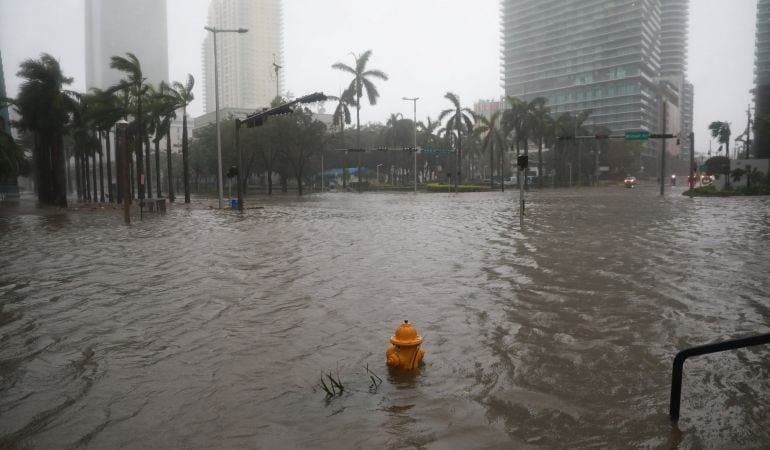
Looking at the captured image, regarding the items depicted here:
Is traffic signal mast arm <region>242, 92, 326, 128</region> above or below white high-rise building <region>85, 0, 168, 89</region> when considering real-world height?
below

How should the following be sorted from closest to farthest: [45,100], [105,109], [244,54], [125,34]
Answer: [45,100]
[105,109]
[244,54]
[125,34]

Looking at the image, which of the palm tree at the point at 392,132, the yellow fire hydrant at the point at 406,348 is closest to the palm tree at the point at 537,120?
the palm tree at the point at 392,132

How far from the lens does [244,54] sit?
566 ft

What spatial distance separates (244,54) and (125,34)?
38.6m

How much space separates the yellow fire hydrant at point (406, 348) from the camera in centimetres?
516

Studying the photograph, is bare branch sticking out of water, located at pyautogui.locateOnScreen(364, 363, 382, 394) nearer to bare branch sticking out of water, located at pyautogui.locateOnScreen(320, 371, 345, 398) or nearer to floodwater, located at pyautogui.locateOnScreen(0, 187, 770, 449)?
floodwater, located at pyautogui.locateOnScreen(0, 187, 770, 449)

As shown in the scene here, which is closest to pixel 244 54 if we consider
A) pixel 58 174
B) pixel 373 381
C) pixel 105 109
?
pixel 105 109

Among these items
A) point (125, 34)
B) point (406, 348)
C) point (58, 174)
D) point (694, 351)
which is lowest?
point (406, 348)

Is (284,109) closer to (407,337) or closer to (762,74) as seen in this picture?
(407,337)

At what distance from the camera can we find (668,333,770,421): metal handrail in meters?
3.29

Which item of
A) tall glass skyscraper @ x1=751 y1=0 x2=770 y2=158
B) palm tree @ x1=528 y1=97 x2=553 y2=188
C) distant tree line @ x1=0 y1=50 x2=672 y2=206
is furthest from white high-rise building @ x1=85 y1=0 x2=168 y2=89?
tall glass skyscraper @ x1=751 y1=0 x2=770 y2=158

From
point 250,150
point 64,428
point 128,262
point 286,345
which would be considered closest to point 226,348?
point 286,345

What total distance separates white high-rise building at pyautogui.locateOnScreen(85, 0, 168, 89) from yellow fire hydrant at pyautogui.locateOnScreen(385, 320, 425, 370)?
18336 cm

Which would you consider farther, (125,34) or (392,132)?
(125,34)
